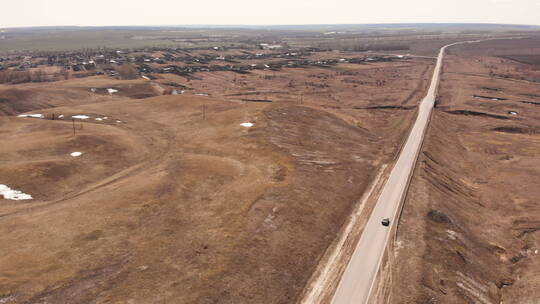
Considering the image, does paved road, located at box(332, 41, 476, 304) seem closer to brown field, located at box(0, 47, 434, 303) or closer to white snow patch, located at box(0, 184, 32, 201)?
brown field, located at box(0, 47, 434, 303)

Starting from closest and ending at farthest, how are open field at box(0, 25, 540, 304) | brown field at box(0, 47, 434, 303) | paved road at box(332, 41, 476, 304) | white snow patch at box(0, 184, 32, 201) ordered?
1. brown field at box(0, 47, 434, 303)
2. paved road at box(332, 41, 476, 304)
3. open field at box(0, 25, 540, 304)
4. white snow patch at box(0, 184, 32, 201)

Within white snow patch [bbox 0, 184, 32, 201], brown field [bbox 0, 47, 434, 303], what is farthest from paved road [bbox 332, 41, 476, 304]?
white snow patch [bbox 0, 184, 32, 201]

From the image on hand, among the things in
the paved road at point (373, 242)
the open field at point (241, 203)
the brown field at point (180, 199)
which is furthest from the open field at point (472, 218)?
the brown field at point (180, 199)

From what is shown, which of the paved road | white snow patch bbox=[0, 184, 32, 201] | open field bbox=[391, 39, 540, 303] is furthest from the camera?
white snow patch bbox=[0, 184, 32, 201]

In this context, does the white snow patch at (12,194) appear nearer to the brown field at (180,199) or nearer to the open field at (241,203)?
the open field at (241,203)

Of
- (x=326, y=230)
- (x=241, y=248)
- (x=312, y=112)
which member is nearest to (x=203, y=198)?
(x=241, y=248)

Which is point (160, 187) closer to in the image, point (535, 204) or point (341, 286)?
point (341, 286)
